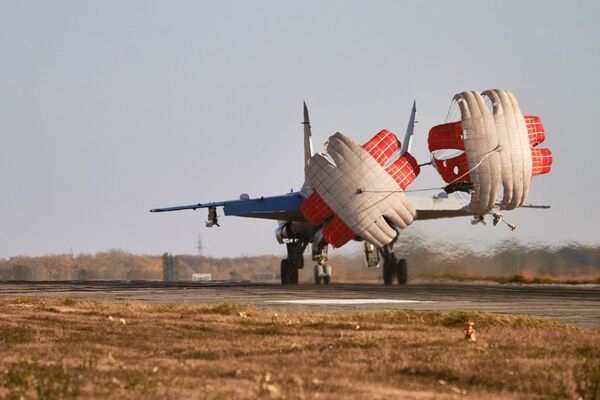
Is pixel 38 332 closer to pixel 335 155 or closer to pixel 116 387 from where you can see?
pixel 116 387

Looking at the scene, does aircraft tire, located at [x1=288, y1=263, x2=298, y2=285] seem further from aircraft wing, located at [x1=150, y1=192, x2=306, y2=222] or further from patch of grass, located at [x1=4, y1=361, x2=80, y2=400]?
patch of grass, located at [x1=4, y1=361, x2=80, y2=400]

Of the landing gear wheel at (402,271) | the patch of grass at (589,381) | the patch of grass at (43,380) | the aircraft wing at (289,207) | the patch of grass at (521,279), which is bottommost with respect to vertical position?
the patch of grass at (589,381)

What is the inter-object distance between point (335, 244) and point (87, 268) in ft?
222

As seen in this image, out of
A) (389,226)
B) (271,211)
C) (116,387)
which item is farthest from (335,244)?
(116,387)

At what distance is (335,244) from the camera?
150 feet

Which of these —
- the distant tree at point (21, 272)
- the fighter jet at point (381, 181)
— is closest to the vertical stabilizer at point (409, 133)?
the fighter jet at point (381, 181)

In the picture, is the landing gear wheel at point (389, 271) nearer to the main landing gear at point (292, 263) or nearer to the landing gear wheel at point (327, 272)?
the landing gear wheel at point (327, 272)

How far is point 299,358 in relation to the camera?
41.4ft

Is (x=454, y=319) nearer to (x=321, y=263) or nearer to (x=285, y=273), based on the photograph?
(x=321, y=263)

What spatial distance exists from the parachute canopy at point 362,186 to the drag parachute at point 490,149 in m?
1.89

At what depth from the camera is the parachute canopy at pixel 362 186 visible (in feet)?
143

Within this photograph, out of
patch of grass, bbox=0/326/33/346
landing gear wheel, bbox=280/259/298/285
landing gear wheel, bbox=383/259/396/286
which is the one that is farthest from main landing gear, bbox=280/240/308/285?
patch of grass, bbox=0/326/33/346

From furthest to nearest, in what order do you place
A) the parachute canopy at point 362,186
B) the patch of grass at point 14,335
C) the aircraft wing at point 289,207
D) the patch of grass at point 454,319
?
the aircraft wing at point 289,207 < the parachute canopy at point 362,186 < the patch of grass at point 454,319 < the patch of grass at point 14,335

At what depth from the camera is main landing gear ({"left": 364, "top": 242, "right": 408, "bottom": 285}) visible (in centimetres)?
5016
